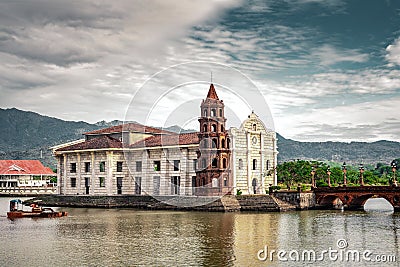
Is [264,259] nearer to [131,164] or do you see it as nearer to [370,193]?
[370,193]

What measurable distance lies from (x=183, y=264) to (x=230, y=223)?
2046 cm

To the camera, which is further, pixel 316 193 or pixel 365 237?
pixel 316 193

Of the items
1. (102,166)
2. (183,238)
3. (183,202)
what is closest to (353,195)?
(183,202)

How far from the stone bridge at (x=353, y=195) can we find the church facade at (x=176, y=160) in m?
9.93

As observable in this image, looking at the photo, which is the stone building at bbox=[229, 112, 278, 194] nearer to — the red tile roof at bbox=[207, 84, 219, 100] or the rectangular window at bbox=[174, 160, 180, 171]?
the red tile roof at bbox=[207, 84, 219, 100]

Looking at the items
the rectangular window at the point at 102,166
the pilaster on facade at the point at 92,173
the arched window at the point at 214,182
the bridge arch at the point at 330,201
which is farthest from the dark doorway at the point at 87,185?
the bridge arch at the point at 330,201

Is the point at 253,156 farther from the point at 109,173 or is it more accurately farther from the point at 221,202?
the point at 109,173

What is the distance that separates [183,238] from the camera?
39.7 metres

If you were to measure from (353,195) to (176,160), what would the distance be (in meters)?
24.3

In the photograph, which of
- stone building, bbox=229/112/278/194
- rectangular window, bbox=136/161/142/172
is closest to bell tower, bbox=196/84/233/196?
stone building, bbox=229/112/278/194

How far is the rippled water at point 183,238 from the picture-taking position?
31.1m

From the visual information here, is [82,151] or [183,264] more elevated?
[82,151]

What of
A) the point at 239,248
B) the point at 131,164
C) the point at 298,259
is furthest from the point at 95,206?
the point at 298,259

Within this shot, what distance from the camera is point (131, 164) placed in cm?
8038
